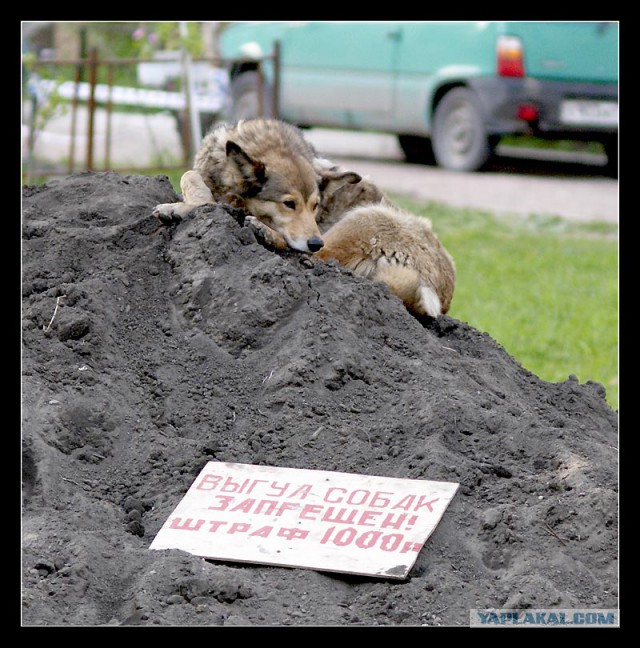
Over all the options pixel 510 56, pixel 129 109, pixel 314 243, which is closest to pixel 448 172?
pixel 510 56

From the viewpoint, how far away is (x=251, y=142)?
6477mm

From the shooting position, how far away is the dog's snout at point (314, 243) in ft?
19.6

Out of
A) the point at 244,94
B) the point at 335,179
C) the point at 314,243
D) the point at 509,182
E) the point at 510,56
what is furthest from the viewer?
the point at 509,182

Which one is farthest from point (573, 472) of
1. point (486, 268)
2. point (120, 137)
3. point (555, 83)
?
point (120, 137)

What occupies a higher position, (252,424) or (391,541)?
(252,424)

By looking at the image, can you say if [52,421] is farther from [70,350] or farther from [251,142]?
[251,142]

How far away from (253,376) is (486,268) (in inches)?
268

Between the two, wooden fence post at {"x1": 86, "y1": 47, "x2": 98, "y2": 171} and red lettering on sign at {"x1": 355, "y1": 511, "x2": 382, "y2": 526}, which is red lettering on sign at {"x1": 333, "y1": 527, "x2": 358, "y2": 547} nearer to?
red lettering on sign at {"x1": 355, "y1": 511, "x2": 382, "y2": 526}

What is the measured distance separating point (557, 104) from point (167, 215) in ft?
31.5

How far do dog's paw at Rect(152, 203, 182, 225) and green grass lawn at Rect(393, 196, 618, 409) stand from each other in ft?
11.1

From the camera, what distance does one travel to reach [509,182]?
16031 mm

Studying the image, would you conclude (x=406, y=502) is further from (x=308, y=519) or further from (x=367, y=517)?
(x=308, y=519)

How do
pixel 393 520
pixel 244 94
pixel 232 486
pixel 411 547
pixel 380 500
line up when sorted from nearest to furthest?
pixel 411 547 < pixel 393 520 < pixel 380 500 < pixel 232 486 < pixel 244 94

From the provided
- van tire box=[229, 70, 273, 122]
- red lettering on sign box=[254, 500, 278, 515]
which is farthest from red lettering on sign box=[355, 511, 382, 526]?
van tire box=[229, 70, 273, 122]
